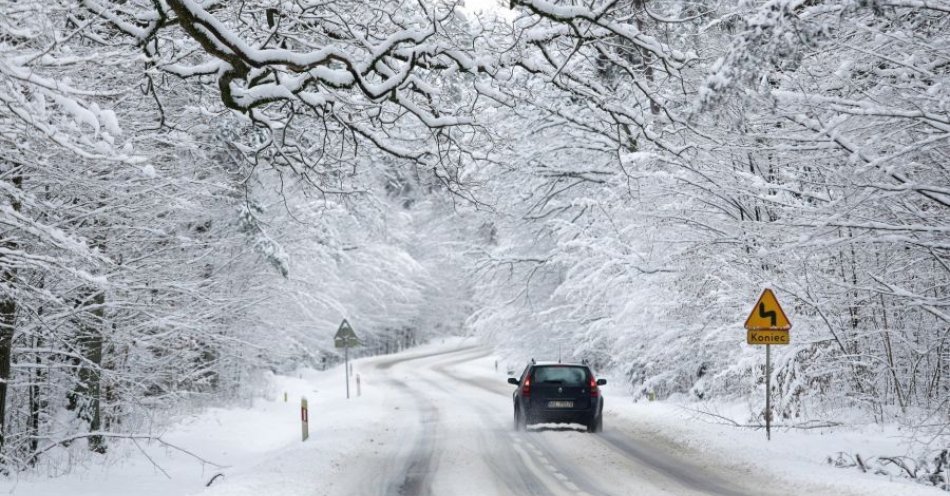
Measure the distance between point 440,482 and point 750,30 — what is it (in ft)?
23.1

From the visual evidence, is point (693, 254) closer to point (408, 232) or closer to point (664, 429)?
point (664, 429)

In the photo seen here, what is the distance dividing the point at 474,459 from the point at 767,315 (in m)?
5.42

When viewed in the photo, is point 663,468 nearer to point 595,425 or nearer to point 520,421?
point 595,425

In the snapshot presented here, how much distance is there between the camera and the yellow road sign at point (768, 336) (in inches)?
581

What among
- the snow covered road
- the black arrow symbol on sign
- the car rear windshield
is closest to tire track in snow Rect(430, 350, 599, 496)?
the snow covered road

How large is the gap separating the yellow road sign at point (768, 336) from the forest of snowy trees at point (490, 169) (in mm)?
889

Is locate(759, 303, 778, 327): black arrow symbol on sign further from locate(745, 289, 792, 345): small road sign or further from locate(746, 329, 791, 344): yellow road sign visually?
locate(746, 329, 791, 344): yellow road sign

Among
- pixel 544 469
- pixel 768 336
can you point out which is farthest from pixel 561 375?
pixel 544 469

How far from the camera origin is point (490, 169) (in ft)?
87.8

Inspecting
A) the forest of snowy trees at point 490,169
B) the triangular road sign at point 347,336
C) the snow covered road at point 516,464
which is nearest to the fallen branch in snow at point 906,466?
the forest of snowy trees at point 490,169

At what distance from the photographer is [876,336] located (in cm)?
1515

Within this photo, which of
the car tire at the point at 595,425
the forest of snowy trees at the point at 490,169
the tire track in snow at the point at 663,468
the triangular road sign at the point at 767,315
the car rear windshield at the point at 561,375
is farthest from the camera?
the car rear windshield at the point at 561,375

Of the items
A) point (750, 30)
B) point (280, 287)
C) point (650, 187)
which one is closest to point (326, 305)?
point (280, 287)

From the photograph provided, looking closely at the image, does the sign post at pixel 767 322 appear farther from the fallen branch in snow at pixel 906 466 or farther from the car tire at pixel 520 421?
the car tire at pixel 520 421
